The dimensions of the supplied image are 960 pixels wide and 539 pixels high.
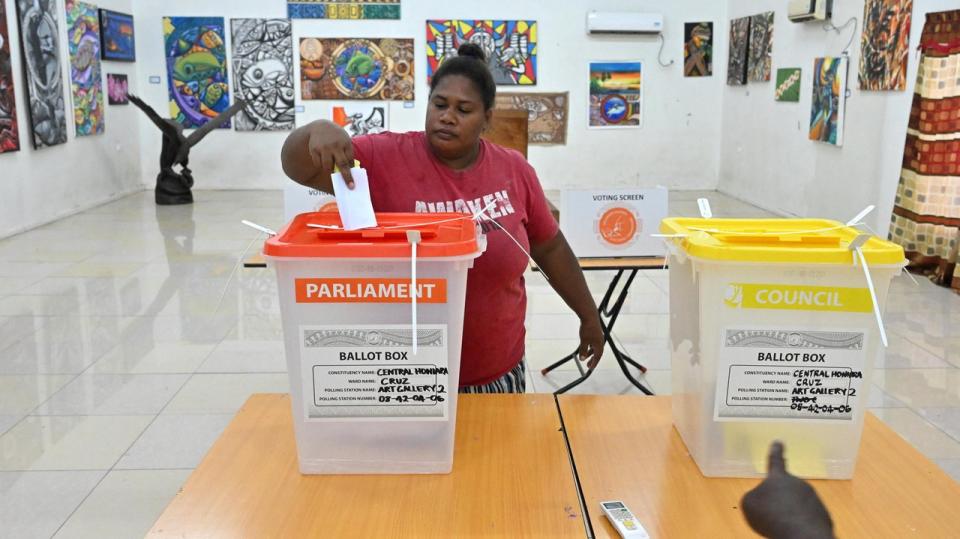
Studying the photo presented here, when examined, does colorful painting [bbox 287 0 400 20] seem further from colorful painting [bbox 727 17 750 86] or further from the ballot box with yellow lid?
the ballot box with yellow lid

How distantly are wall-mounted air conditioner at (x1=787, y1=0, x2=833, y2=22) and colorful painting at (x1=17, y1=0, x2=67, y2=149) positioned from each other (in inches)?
276

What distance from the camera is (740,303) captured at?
1.17 metres

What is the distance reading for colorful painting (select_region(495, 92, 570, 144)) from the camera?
32.6 feet

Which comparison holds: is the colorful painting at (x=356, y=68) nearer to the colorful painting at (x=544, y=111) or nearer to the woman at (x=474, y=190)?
the colorful painting at (x=544, y=111)

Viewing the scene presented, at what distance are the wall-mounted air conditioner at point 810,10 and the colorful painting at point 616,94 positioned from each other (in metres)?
2.49

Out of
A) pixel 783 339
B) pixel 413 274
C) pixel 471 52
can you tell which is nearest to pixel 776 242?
pixel 783 339

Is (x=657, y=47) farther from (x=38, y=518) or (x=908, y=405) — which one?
(x=38, y=518)

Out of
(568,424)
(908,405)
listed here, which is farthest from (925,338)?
(568,424)

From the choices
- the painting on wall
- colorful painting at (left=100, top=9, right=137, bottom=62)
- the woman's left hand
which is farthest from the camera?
colorful painting at (left=100, top=9, right=137, bottom=62)

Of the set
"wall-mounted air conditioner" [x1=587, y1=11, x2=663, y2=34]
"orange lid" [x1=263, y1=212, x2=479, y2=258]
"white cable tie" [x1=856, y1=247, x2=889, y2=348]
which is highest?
"wall-mounted air conditioner" [x1=587, y1=11, x2=663, y2=34]

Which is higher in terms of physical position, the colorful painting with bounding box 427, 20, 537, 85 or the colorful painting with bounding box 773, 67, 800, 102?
the colorful painting with bounding box 427, 20, 537, 85

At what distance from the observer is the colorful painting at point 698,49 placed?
9.80 metres

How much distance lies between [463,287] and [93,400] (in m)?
2.76

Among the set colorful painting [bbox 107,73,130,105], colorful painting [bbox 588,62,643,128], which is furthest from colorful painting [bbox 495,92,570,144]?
colorful painting [bbox 107,73,130,105]
